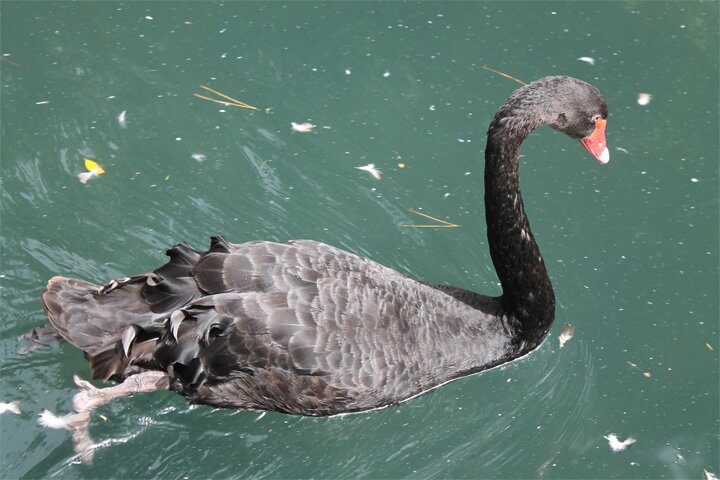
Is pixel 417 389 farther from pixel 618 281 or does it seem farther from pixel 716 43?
pixel 716 43

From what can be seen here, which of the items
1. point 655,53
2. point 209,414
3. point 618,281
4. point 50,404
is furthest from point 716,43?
point 50,404

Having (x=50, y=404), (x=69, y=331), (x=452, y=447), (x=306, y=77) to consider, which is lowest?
(x=452, y=447)

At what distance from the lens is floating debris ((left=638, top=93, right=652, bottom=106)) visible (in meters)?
6.73

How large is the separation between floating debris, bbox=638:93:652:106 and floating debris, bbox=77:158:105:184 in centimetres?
389

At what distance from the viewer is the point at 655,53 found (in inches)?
283

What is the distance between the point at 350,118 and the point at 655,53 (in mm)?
2578

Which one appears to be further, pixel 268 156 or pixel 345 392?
pixel 268 156

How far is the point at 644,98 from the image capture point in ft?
22.2

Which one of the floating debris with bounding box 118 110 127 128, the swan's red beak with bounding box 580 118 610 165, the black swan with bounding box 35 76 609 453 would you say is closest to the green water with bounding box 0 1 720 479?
the floating debris with bounding box 118 110 127 128

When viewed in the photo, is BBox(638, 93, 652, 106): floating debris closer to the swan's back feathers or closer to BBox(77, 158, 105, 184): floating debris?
the swan's back feathers

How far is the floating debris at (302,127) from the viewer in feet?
20.9

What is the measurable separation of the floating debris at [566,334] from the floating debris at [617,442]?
67 cm

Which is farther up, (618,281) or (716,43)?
(716,43)

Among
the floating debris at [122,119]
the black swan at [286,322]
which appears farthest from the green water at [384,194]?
the black swan at [286,322]
